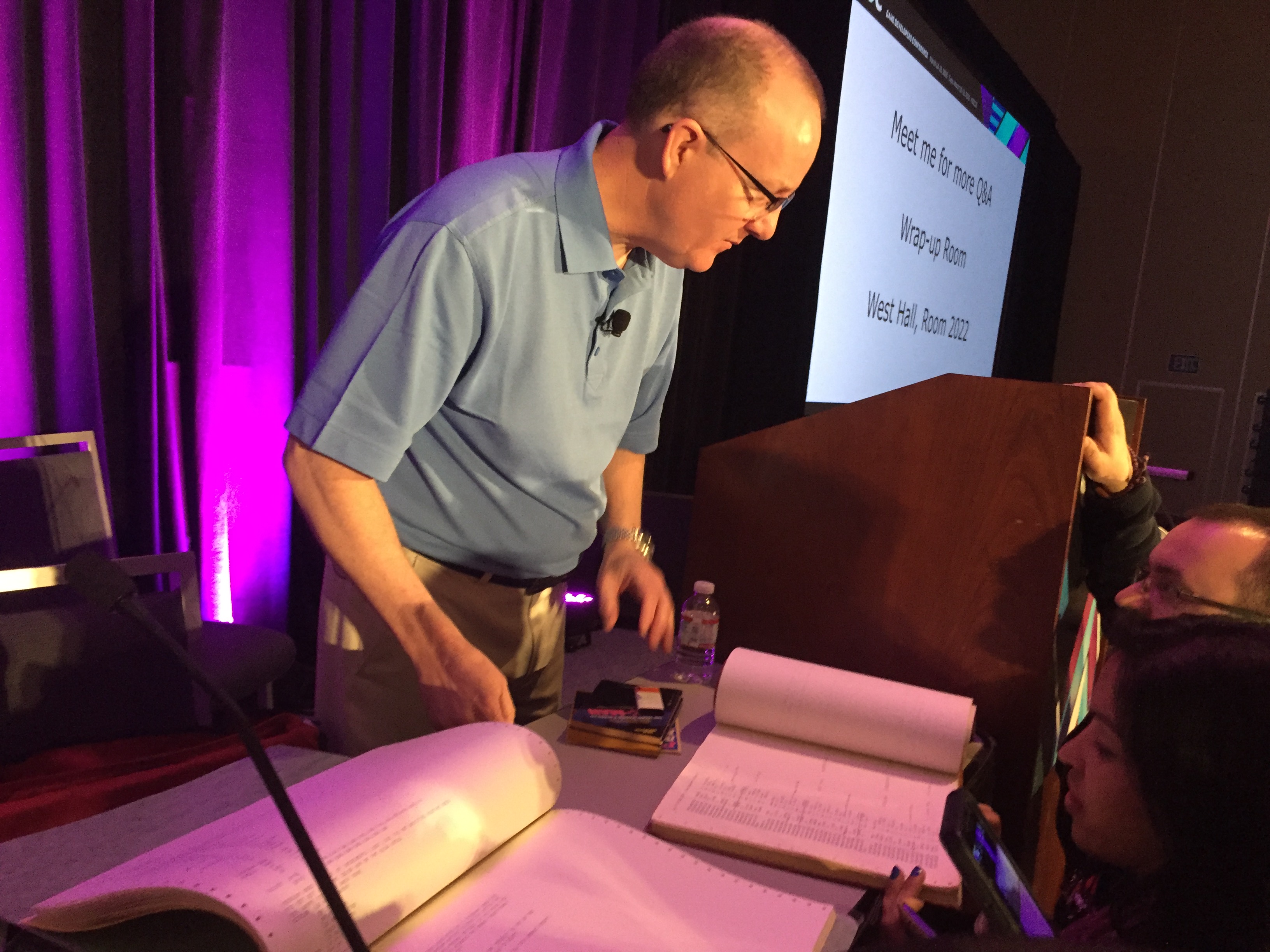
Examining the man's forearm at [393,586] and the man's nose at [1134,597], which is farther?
the man's nose at [1134,597]

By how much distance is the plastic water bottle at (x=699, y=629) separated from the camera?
127 cm

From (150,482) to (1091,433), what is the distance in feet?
6.86

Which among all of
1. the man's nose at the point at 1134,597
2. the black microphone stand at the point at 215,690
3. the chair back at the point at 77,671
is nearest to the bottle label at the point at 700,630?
the man's nose at the point at 1134,597

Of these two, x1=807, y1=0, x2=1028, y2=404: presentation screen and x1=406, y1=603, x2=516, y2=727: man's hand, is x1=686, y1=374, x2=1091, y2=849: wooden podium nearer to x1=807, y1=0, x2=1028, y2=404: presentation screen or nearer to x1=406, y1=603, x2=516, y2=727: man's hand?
x1=406, y1=603, x2=516, y2=727: man's hand

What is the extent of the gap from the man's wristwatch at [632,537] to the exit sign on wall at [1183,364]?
482 cm

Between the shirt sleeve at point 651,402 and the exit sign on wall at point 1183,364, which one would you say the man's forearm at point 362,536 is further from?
the exit sign on wall at point 1183,364

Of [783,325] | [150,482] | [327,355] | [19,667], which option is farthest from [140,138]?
[783,325]

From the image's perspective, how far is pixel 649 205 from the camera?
1.12m

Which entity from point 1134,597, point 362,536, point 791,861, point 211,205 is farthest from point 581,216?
point 211,205

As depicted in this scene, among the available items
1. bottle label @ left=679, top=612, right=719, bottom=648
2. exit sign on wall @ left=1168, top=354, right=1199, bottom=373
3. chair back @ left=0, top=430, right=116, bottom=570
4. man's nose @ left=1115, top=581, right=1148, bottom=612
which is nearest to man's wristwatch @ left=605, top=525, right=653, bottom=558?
bottle label @ left=679, top=612, right=719, bottom=648

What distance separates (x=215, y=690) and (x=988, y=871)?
0.51 metres

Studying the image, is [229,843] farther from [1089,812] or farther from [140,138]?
[140,138]

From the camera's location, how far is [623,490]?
4.70 ft

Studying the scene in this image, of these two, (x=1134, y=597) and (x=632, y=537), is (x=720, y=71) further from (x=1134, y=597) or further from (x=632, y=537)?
(x=1134, y=597)
